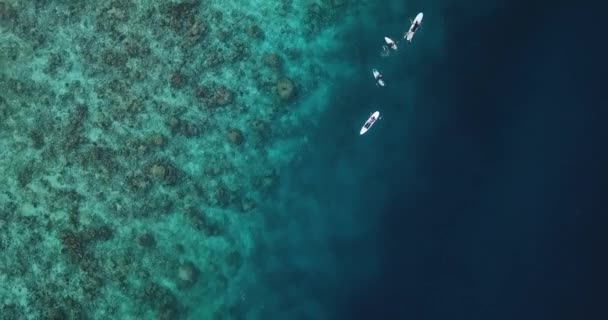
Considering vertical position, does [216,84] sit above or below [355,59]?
above

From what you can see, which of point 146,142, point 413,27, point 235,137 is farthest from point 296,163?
point 413,27

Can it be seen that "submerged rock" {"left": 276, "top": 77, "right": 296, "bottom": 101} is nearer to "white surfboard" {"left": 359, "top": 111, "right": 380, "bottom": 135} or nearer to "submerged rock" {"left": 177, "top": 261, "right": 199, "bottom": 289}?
"white surfboard" {"left": 359, "top": 111, "right": 380, "bottom": 135}

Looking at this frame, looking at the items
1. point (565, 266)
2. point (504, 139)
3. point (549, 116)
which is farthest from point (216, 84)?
point (565, 266)

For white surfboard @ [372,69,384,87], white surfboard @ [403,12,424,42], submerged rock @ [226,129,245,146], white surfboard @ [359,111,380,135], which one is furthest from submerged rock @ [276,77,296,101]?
white surfboard @ [403,12,424,42]

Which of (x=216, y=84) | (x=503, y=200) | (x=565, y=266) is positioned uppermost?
(x=216, y=84)

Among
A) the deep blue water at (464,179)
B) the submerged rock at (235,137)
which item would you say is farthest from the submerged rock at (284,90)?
the submerged rock at (235,137)

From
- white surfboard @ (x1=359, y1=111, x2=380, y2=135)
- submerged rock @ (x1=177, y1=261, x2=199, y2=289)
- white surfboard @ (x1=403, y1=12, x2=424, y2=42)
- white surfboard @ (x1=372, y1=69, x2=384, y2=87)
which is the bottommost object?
submerged rock @ (x1=177, y1=261, x2=199, y2=289)

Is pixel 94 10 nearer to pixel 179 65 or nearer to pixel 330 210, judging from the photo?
pixel 179 65

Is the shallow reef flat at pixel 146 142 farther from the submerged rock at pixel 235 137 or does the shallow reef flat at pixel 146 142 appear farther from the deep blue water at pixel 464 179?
the deep blue water at pixel 464 179

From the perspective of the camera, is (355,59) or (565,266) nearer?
(565,266)
